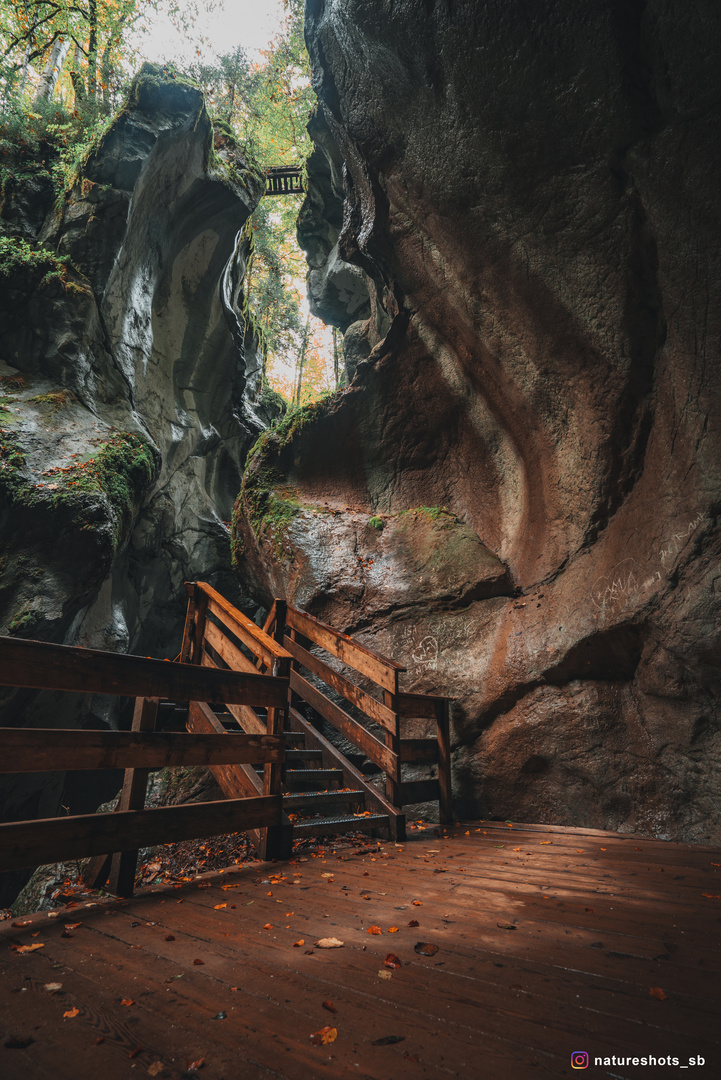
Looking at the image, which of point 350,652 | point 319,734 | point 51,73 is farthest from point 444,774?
point 51,73

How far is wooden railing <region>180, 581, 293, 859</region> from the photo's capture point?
3.90m

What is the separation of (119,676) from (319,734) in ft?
9.92

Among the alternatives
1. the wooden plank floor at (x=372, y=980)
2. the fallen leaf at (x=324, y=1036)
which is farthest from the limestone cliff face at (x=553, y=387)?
the fallen leaf at (x=324, y=1036)

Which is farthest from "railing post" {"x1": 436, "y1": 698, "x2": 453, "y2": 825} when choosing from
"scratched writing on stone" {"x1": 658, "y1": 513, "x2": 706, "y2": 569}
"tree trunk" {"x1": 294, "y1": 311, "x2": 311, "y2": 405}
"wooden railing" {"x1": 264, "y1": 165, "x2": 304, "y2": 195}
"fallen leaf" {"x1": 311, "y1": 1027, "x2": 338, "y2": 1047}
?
"tree trunk" {"x1": 294, "y1": 311, "x2": 311, "y2": 405}

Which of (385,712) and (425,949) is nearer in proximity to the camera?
(425,949)

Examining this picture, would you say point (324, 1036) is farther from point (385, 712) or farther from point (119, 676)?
point (385, 712)

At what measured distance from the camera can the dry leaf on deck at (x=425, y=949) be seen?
2.13 metres

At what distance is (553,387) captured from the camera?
694 centimetres

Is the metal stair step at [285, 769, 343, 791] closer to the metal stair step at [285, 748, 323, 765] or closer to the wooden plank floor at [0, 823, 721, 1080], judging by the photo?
the metal stair step at [285, 748, 323, 765]

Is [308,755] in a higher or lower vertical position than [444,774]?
higher

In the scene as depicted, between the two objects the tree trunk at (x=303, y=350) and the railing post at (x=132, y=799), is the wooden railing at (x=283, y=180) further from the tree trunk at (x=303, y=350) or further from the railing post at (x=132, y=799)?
the railing post at (x=132, y=799)

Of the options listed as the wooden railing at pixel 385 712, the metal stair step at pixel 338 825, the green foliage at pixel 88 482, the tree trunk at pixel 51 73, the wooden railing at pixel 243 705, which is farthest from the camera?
the tree trunk at pixel 51 73

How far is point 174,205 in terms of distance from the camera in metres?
14.9

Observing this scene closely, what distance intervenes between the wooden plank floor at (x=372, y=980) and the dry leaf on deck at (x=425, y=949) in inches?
1.7
